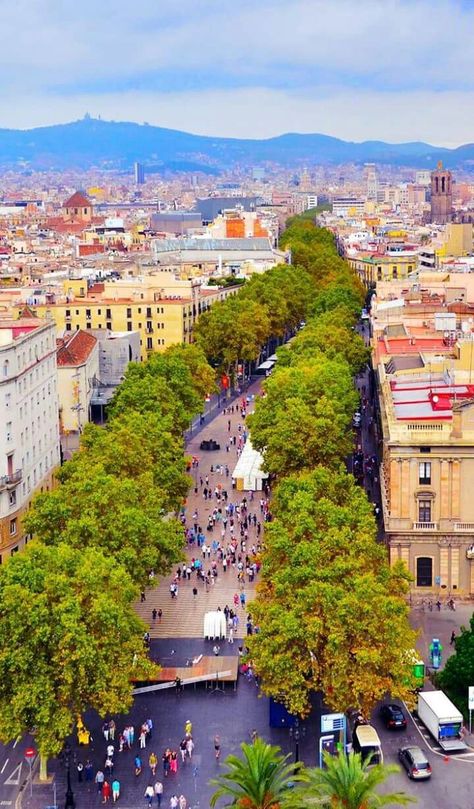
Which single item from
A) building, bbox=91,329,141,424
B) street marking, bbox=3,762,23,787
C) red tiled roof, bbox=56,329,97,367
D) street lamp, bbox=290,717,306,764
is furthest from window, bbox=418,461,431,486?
building, bbox=91,329,141,424

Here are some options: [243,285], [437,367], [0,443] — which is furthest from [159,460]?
[243,285]

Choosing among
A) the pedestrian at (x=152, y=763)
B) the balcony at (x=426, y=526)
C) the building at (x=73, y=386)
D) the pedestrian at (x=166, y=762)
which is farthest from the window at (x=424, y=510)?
the building at (x=73, y=386)

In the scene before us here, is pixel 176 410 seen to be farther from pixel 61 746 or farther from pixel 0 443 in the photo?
pixel 61 746

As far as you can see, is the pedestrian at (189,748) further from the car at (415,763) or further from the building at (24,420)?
the building at (24,420)

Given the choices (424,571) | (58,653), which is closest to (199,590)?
(424,571)

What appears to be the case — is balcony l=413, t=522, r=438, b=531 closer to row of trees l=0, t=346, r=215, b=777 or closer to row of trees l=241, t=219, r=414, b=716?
row of trees l=241, t=219, r=414, b=716

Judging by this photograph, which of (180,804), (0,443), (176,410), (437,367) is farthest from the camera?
(176,410)
